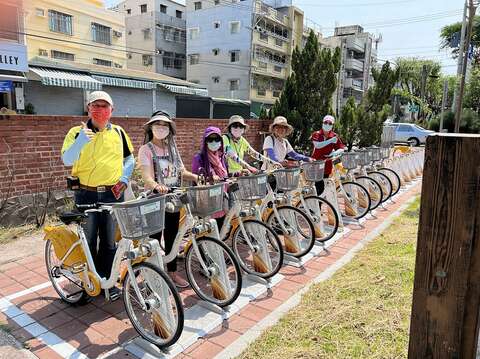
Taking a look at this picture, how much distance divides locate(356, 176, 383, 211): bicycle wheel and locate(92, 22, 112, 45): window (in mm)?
26272

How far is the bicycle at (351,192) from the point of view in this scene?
5904 millimetres

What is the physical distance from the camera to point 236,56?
111ft

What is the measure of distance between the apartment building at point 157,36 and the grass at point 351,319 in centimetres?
3500

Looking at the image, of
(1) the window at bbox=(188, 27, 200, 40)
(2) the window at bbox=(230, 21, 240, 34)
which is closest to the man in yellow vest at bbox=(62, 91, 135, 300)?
(2) the window at bbox=(230, 21, 240, 34)

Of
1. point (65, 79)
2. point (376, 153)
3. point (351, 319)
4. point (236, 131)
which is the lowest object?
point (351, 319)

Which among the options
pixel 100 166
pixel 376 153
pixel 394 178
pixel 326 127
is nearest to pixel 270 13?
pixel 394 178

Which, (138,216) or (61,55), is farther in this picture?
(61,55)

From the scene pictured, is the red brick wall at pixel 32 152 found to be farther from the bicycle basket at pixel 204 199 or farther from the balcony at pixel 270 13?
the balcony at pixel 270 13

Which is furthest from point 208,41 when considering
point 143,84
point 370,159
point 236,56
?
point 370,159

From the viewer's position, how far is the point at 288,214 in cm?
442

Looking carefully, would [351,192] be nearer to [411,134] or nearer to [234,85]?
[411,134]

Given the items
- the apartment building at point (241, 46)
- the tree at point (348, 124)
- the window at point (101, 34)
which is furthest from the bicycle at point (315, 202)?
the apartment building at point (241, 46)

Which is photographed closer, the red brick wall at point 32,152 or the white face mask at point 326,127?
the red brick wall at point 32,152

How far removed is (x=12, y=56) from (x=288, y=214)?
13.6 metres
